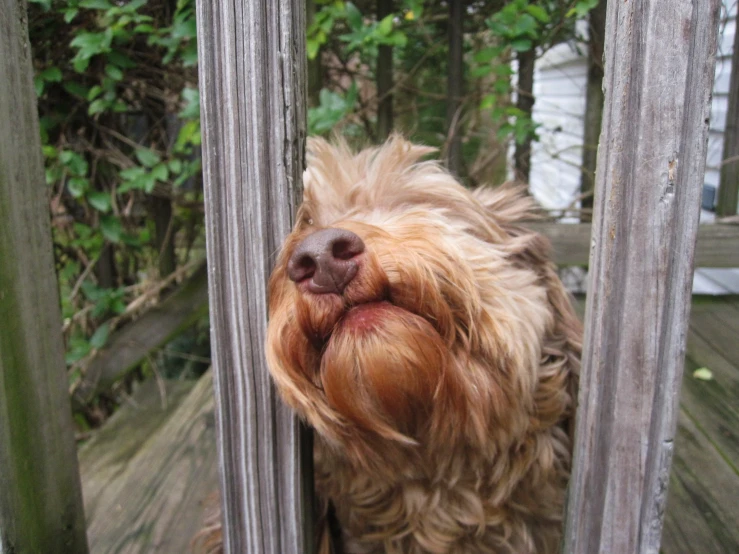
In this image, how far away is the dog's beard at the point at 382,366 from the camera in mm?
1287

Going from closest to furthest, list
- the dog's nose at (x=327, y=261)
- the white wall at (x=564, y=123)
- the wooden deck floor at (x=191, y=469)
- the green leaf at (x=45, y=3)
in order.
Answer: the dog's nose at (x=327, y=261), the wooden deck floor at (x=191, y=469), the green leaf at (x=45, y=3), the white wall at (x=564, y=123)

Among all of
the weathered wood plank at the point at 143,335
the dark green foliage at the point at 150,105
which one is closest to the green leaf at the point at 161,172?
the dark green foliage at the point at 150,105

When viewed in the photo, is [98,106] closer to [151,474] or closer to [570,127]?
[151,474]

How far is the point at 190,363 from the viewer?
4250mm

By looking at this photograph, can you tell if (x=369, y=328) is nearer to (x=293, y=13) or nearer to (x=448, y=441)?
(x=448, y=441)

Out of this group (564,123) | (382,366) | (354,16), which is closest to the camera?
(382,366)

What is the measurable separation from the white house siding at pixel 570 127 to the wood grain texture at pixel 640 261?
9.25ft

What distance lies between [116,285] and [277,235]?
2639 millimetres

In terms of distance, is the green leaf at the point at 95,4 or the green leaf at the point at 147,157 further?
the green leaf at the point at 147,157

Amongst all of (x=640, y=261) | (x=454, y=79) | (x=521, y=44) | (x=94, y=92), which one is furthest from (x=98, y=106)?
(x=640, y=261)

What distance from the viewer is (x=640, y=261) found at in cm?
103

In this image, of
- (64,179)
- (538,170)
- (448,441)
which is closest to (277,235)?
(448,441)

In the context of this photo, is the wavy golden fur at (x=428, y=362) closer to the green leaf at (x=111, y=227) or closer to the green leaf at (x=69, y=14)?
the green leaf at (x=69, y=14)

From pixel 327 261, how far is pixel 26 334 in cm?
57
